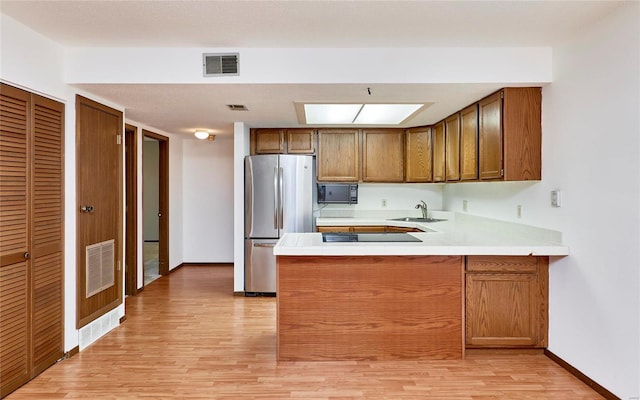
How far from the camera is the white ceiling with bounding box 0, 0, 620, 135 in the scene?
2.06m

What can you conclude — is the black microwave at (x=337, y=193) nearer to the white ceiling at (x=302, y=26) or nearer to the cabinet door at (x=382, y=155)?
the cabinet door at (x=382, y=155)

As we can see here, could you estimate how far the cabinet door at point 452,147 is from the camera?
3.63m

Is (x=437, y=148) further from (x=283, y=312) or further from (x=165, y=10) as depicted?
(x=165, y=10)

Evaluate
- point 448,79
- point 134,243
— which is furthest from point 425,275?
point 134,243

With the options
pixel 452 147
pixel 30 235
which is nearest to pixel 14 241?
pixel 30 235

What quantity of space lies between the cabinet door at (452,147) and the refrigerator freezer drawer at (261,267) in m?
2.06

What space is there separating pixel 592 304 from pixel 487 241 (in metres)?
0.72

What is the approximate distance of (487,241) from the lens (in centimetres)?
275

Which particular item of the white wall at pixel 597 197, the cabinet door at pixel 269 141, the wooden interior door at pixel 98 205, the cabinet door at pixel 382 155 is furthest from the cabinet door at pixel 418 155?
the wooden interior door at pixel 98 205

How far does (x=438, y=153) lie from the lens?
4188mm

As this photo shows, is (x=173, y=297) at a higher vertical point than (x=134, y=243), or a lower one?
lower

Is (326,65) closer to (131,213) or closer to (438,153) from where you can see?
(438,153)

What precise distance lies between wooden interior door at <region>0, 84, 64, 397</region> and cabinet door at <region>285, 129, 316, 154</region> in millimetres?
2452

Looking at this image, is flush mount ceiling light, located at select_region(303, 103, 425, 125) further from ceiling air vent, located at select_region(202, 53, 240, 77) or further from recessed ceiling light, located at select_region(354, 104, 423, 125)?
ceiling air vent, located at select_region(202, 53, 240, 77)
